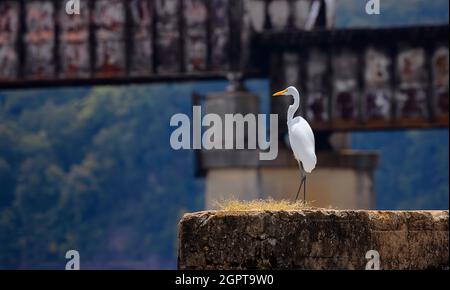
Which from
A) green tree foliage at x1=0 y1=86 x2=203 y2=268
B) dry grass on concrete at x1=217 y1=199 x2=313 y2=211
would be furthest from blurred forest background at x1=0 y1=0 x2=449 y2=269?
dry grass on concrete at x1=217 y1=199 x2=313 y2=211

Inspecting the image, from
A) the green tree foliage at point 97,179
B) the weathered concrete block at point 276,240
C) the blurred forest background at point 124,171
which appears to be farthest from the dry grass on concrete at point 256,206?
the blurred forest background at point 124,171

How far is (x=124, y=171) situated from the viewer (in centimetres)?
14038

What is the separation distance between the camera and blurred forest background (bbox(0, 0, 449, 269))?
13125 centimetres

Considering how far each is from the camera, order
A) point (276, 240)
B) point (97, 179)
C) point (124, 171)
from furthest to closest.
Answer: point (124, 171), point (97, 179), point (276, 240)

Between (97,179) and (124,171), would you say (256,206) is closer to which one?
(97,179)

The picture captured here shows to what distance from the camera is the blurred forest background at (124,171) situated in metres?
131

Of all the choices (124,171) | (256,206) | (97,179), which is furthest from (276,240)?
(124,171)

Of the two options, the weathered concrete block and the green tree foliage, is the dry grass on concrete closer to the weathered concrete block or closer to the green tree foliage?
the weathered concrete block

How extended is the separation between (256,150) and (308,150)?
87.9 ft

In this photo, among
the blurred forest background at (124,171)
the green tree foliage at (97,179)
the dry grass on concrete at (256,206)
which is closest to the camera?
the dry grass on concrete at (256,206)

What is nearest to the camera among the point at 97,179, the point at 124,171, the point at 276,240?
the point at 276,240

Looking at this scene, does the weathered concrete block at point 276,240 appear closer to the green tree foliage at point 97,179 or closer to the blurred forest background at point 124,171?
the green tree foliage at point 97,179

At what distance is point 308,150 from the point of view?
2292 cm
